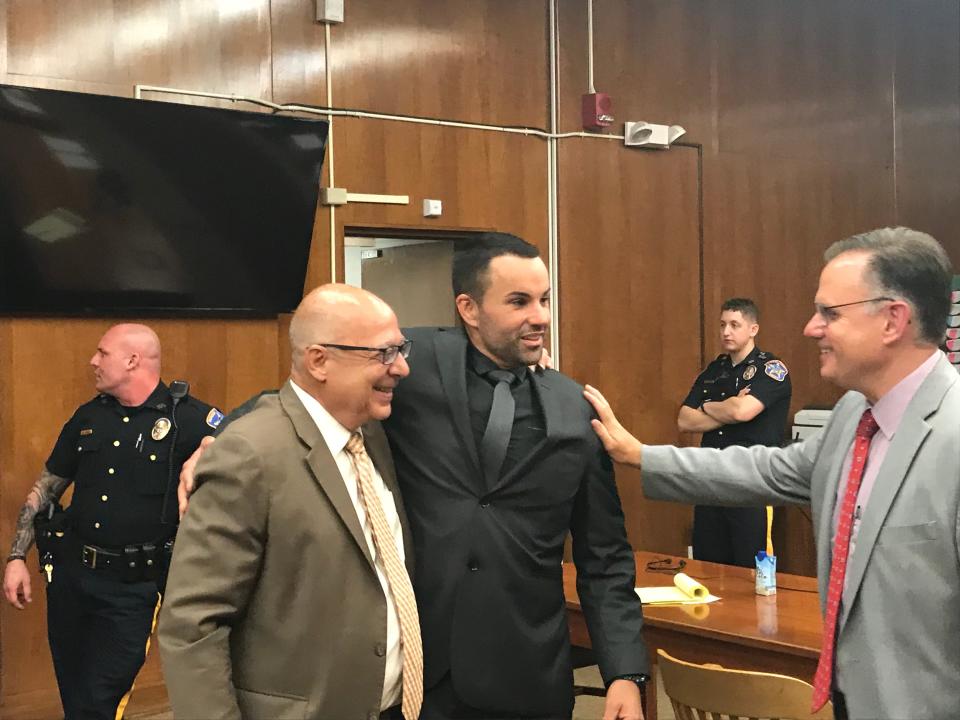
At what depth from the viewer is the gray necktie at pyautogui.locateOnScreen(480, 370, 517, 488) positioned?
247 cm

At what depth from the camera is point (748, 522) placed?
594cm

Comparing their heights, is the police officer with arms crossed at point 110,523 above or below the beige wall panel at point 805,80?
below

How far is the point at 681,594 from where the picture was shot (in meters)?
3.89

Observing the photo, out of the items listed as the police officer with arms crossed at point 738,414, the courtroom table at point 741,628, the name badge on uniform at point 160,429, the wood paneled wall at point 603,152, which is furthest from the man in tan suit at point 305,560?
the police officer with arms crossed at point 738,414

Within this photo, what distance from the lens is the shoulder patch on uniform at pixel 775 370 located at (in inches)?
234

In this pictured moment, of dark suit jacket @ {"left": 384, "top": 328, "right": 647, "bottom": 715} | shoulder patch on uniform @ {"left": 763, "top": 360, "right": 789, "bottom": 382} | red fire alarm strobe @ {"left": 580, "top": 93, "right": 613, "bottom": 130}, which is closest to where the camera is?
dark suit jacket @ {"left": 384, "top": 328, "right": 647, "bottom": 715}

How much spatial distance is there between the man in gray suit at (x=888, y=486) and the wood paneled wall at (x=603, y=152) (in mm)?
3794

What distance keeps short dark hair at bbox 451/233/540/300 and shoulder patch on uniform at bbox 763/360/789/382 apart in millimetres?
3630

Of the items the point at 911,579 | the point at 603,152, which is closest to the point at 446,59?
the point at 603,152

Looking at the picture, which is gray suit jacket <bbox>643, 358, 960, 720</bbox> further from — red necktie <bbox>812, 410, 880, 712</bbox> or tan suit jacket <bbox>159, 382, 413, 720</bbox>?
tan suit jacket <bbox>159, 382, 413, 720</bbox>

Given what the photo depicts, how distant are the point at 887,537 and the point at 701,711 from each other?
3.35ft

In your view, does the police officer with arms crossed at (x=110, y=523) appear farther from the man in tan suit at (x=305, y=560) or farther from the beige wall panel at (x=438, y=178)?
the man in tan suit at (x=305, y=560)

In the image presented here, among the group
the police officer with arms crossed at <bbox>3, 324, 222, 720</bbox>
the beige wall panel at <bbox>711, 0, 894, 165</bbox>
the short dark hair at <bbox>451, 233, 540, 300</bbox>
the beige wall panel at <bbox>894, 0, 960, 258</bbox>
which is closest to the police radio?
the police officer with arms crossed at <bbox>3, 324, 222, 720</bbox>

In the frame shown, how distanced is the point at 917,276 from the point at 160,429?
3193 millimetres
